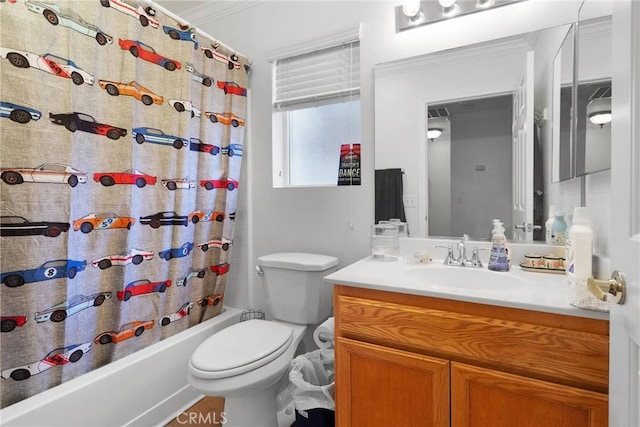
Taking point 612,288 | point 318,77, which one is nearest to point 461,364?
point 612,288

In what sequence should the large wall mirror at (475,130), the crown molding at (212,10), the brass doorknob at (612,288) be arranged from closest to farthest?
the brass doorknob at (612,288) → the large wall mirror at (475,130) → the crown molding at (212,10)

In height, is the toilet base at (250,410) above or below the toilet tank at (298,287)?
below

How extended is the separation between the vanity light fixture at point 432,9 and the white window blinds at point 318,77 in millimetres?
267

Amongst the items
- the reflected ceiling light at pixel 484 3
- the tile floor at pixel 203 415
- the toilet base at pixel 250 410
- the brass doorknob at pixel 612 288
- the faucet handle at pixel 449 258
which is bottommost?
the tile floor at pixel 203 415

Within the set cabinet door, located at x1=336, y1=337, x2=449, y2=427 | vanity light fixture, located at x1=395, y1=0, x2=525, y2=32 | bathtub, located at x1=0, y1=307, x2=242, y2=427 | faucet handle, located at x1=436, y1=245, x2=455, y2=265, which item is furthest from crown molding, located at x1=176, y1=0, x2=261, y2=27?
cabinet door, located at x1=336, y1=337, x2=449, y2=427

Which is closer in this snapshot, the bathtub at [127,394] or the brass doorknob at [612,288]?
the brass doorknob at [612,288]

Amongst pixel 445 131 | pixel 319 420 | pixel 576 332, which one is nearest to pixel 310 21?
pixel 445 131

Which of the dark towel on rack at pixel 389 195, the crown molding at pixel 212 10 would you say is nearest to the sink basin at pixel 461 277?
the dark towel on rack at pixel 389 195

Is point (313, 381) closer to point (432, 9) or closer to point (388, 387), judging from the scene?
point (388, 387)

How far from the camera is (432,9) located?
152 cm

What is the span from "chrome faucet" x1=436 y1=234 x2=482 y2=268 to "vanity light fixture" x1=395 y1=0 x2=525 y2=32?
1.03 metres

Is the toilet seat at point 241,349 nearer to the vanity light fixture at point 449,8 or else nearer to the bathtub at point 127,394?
the bathtub at point 127,394

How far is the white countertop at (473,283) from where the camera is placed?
918 mm

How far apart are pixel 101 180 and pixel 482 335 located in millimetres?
1553
